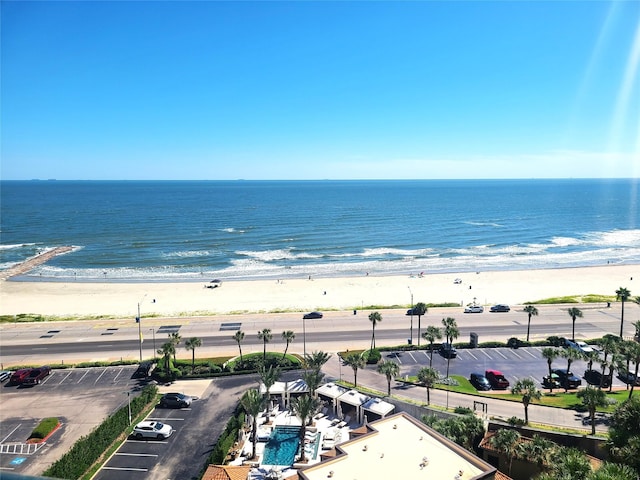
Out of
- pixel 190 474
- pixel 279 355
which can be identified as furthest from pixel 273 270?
pixel 190 474

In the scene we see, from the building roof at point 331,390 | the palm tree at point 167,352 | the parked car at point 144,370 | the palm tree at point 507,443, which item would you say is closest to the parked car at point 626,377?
the palm tree at point 507,443

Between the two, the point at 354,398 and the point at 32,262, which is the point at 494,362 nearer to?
the point at 354,398

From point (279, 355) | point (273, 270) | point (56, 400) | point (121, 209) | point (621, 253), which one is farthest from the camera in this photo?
point (121, 209)

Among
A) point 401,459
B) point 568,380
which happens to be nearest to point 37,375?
point 401,459

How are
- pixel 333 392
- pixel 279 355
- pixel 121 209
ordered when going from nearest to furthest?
pixel 333 392
pixel 279 355
pixel 121 209

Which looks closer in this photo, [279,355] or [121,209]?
→ [279,355]

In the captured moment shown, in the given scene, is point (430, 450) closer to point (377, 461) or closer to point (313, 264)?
point (377, 461)
